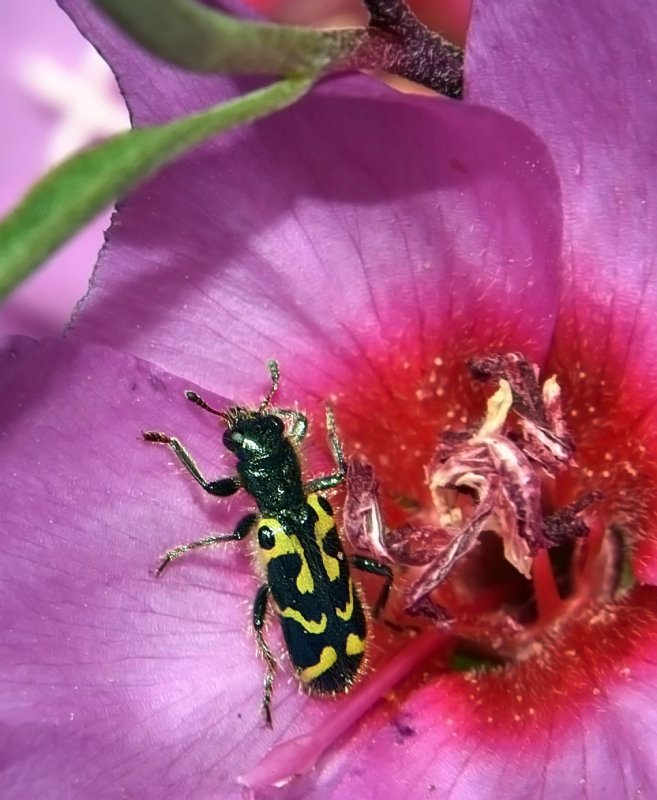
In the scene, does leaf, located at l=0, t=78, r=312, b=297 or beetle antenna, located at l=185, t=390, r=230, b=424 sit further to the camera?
beetle antenna, located at l=185, t=390, r=230, b=424

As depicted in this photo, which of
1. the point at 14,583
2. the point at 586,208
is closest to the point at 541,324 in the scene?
the point at 586,208

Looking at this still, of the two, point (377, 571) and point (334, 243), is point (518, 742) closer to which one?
point (377, 571)

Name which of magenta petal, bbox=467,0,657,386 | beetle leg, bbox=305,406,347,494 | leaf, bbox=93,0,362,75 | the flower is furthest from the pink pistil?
leaf, bbox=93,0,362,75

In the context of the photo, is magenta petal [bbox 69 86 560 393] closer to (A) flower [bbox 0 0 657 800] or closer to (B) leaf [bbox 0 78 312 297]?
(A) flower [bbox 0 0 657 800]

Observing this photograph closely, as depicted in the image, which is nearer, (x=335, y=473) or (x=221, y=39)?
(x=221, y=39)

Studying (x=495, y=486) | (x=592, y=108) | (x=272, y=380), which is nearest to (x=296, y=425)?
(x=272, y=380)

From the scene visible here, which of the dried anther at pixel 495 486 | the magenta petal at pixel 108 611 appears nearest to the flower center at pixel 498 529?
the dried anther at pixel 495 486

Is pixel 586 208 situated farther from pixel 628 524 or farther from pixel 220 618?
pixel 220 618

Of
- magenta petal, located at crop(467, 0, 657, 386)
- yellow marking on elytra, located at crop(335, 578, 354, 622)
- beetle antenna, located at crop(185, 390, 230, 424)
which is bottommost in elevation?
yellow marking on elytra, located at crop(335, 578, 354, 622)
